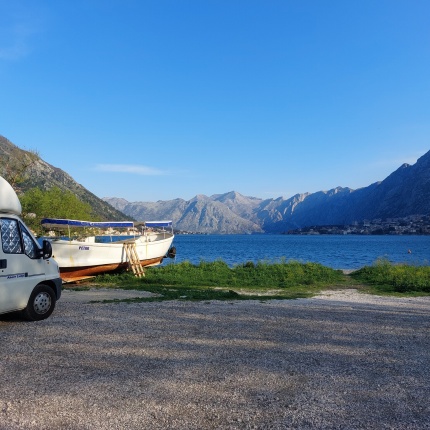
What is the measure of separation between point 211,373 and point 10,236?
19.8 feet

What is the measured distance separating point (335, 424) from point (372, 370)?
2.49 metres

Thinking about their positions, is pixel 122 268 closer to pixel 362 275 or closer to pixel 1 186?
pixel 362 275

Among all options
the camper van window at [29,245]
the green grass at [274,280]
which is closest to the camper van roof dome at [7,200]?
the camper van window at [29,245]

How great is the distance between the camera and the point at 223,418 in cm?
501

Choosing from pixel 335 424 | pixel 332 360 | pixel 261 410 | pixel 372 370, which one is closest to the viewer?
pixel 335 424

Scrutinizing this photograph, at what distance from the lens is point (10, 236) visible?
10.1 m

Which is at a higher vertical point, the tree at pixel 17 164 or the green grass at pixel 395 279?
the tree at pixel 17 164

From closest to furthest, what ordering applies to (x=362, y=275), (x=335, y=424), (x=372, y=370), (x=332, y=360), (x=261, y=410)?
(x=335, y=424), (x=261, y=410), (x=372, y=370), (x=332, y=360), (x=362, y=275)

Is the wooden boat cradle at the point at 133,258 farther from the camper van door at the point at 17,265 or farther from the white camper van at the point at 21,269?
the camper van door at the point at 17,265

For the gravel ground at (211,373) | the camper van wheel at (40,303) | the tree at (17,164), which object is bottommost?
the gravel ground at (211,373)

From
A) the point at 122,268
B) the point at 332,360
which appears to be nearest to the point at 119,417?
the point at 332,360

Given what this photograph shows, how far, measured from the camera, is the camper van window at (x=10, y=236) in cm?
985

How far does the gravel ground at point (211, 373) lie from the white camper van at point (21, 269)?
497 mm

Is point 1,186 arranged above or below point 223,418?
above
